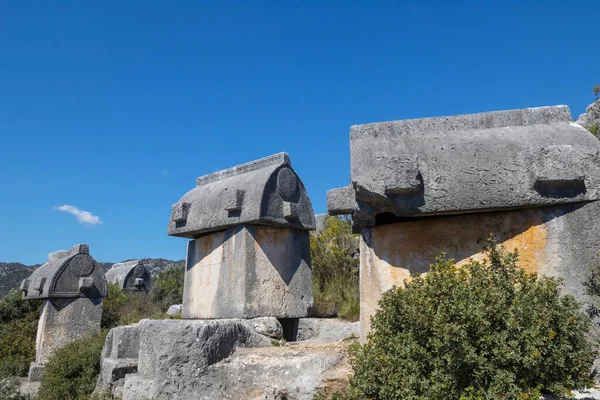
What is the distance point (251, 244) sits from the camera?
6336mm

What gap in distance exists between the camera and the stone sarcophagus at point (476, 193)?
3363 millimetres

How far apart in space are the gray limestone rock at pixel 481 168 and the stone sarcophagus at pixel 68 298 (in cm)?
925

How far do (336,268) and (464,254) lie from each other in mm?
5797

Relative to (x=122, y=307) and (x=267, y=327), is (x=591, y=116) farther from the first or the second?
(x=122, y=307)

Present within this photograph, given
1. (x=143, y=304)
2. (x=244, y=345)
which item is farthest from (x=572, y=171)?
(x=143, y=304)

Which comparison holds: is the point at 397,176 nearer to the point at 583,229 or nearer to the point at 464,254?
the point at 464,254

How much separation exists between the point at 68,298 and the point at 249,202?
6.95m

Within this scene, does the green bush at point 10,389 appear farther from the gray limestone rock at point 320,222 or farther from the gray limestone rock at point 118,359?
the gray limestone rock at point 320,222

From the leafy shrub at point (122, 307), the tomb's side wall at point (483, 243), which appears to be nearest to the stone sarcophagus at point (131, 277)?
the leafy shrub at point (122, 307)

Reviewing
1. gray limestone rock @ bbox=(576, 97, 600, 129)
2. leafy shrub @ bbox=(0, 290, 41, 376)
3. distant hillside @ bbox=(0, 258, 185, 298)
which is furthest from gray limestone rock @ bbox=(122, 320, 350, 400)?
distant hillside @ bbox=(0, 258, 185, 298)

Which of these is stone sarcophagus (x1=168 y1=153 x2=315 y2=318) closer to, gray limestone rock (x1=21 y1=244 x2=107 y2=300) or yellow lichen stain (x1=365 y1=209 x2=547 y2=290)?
yellow lichen stain (x1=365 y1=209 x2=547 y2=290)

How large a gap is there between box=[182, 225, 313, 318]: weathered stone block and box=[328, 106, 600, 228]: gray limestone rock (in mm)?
2722

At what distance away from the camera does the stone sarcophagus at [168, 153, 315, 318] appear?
247 inches

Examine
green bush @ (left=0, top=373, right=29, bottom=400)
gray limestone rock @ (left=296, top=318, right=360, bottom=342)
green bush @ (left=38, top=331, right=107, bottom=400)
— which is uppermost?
gray limestone rock @ (left=296, top=318, right=360, bottom=342)
